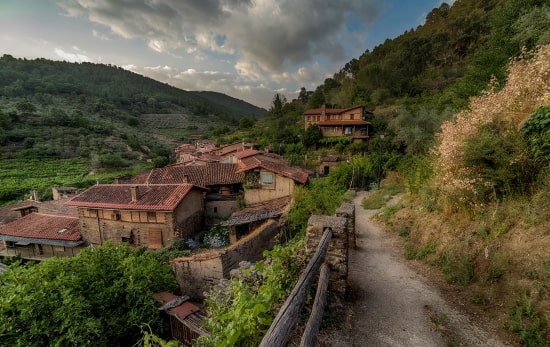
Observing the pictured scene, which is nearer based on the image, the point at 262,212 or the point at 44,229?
the point at 262,212

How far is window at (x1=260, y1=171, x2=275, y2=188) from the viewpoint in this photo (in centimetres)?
1967

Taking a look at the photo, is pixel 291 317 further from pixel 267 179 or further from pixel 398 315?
pixel 267 179

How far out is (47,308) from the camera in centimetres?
704

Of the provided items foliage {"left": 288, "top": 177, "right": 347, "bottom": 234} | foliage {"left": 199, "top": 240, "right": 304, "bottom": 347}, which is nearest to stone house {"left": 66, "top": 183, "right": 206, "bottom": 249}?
foliage {"left": 288, "top": 177, "right": 347, "bottom": 234}

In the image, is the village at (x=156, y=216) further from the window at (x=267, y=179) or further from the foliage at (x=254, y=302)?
the foliage at (x=254, y=302)

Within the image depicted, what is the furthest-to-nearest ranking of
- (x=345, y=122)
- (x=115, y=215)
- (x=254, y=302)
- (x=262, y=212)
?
1. (x=345, y=122)
2. (x=115, y=215)
3. (x=262, y=212)
4. (x=254, y=302)

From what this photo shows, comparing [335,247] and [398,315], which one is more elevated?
[335,247]

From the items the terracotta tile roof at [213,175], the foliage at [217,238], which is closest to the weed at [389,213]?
the foliage at [217,238]

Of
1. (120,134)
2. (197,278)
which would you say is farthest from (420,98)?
(120,134)

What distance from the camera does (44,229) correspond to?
19516mm

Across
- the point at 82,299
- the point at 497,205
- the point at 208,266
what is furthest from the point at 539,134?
the point at 82,299

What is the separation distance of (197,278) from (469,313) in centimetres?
1120

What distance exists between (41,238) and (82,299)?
54.3 feet

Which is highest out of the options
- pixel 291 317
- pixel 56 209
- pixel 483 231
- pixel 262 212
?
pixel 291 317
